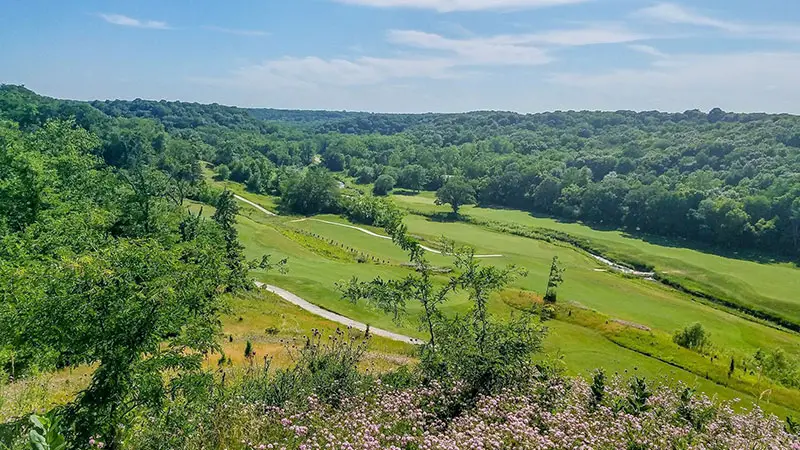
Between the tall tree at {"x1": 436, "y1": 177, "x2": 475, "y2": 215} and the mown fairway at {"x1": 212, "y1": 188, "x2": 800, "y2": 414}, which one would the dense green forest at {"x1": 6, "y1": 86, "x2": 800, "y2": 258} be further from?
the mown fairway at {"x1": 212, "y1": 188, "x2": 800, "y2": 414}

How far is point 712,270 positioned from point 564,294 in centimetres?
2960

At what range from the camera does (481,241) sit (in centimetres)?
8988

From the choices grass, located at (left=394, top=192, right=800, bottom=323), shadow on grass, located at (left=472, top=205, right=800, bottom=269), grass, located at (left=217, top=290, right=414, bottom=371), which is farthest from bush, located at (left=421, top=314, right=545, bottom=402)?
shadow on grass, located at (left=472, top=205, right=800, bottom=269)

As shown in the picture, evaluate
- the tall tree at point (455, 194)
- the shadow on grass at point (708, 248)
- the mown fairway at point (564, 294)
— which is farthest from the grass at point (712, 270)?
the tall tree at point (455, 194)

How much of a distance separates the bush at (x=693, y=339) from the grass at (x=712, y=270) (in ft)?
70.6

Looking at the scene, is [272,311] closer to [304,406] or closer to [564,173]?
[304,406]

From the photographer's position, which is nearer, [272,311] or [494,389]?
[494,389]

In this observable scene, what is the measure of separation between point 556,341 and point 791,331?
32.0 meters

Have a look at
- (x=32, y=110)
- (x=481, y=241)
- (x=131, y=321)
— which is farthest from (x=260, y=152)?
(x=131, y=321)

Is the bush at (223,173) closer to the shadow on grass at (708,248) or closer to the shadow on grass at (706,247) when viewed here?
the shadow on grass at (706,247)

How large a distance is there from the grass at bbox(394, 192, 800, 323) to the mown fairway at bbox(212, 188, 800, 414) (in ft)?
17.3

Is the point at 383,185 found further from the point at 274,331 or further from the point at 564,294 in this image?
the point at 274,331

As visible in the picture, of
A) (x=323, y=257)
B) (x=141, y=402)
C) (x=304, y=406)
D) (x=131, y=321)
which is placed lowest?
(x=323, y=257)

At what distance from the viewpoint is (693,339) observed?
4284 centimetres
